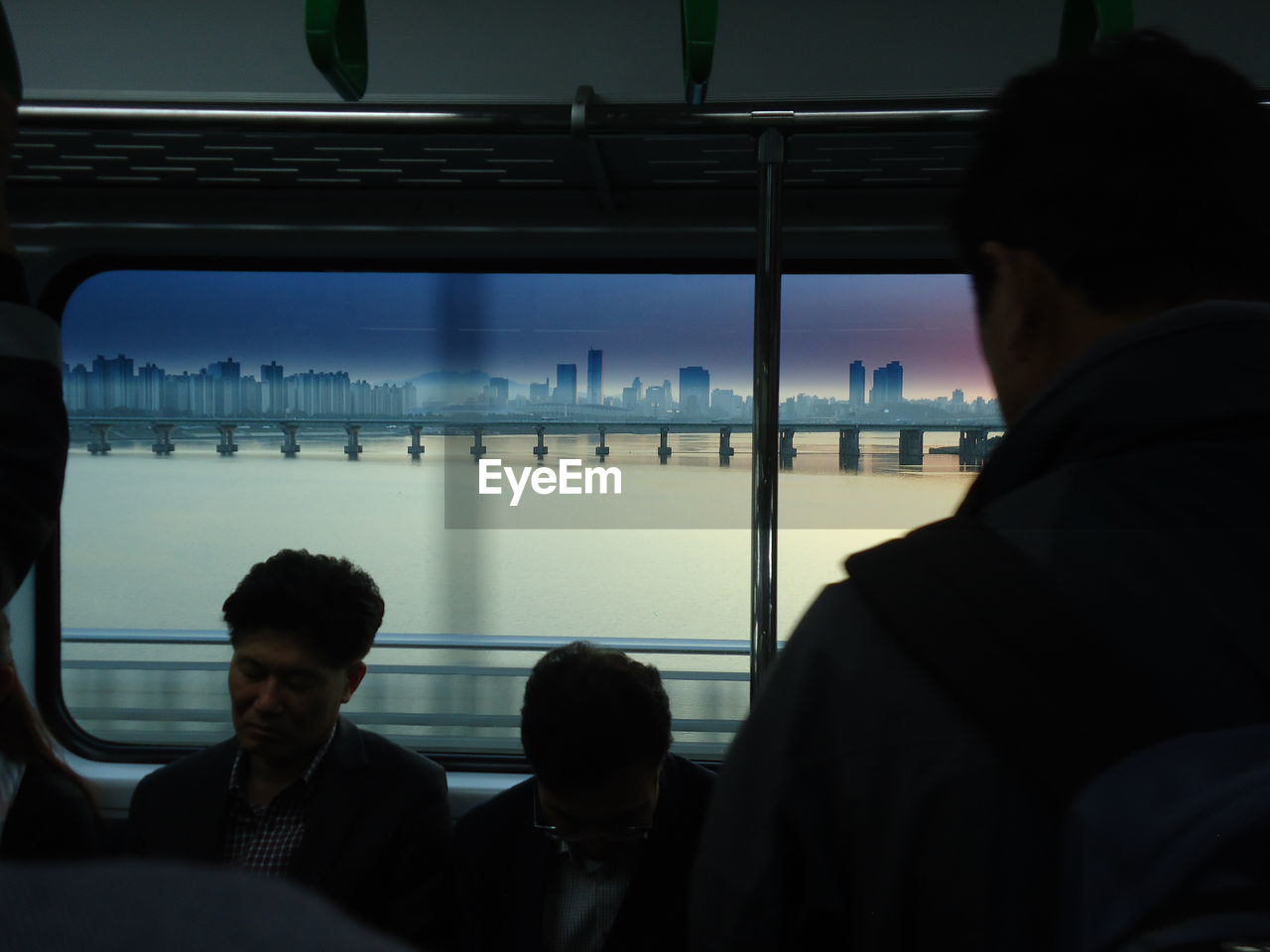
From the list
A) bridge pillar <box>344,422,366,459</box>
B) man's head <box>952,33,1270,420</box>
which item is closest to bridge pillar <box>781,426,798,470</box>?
bridge pillar <box>344,422,366,459</box>

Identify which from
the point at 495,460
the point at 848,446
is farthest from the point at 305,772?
the point at 848,446

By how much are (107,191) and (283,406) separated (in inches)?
28.8

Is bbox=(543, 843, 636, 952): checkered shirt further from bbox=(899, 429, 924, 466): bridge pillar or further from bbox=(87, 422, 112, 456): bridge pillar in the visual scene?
bbox=(87, 422, 112, 456): bridge pillar

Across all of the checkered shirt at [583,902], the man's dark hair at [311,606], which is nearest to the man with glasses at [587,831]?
the checkered shirt at [583,902]

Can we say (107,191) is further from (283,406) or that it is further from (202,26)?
(283,406)

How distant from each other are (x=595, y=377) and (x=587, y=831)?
1.32m

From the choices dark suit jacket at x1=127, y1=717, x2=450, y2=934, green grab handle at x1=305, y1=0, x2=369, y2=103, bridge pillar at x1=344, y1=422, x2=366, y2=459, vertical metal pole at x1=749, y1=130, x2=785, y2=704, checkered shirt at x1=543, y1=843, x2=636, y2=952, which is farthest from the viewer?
bridge pillar at x1=344, y1=422, x2=366, y2=459

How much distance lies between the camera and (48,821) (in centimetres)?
204

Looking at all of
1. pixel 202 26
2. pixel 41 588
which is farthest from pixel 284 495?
pixel 202 26

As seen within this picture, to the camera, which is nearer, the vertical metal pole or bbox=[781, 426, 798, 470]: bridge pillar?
the vertical metal pole

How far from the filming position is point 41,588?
108 inches

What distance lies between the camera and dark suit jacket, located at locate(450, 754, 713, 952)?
181 cm

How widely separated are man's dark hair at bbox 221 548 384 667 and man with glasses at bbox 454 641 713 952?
18.7 inches

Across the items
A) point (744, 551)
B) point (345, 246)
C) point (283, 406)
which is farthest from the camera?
point (283, 406)
